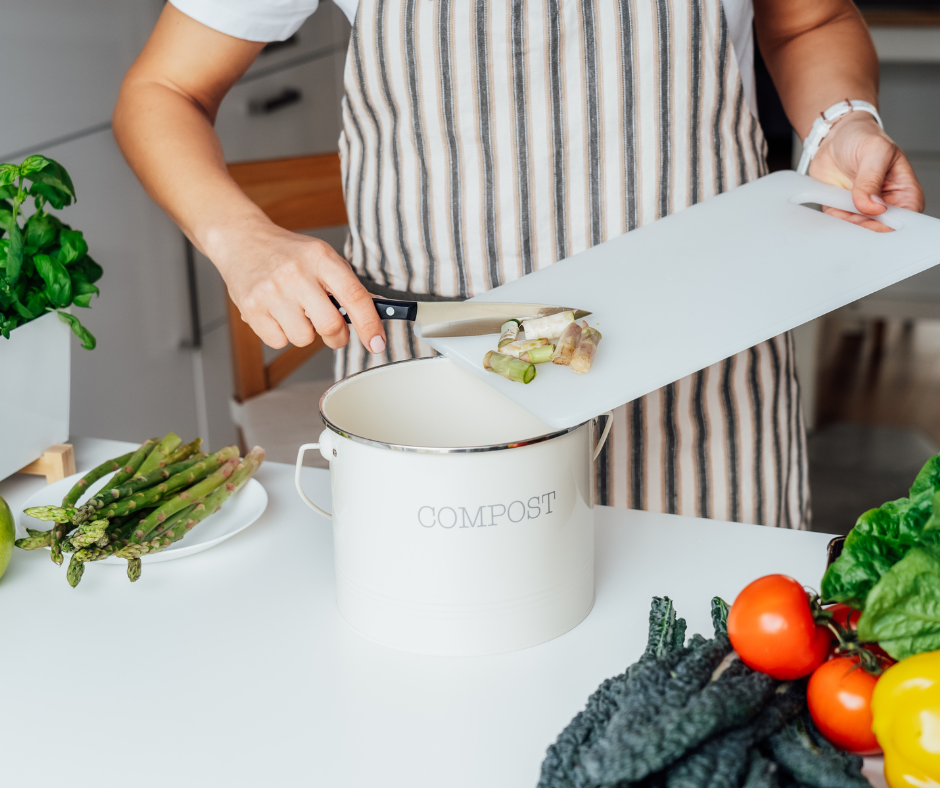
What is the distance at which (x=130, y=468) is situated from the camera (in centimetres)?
91

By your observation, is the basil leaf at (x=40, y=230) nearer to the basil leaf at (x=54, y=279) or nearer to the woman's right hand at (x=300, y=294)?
the basil leaf at (x=54, y=279)

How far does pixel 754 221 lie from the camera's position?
0.89 meters

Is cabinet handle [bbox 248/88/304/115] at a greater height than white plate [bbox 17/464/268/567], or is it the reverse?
cabinet handle [bbox 248/88/304/115]

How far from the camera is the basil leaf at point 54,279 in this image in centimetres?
94

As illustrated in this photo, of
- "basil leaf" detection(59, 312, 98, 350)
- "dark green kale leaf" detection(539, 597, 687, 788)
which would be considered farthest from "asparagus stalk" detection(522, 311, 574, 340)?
"basil leaf" detection(59, 312, 98, 350)

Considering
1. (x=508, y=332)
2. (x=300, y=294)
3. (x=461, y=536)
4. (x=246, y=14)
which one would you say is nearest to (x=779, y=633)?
(x=461, y=536)

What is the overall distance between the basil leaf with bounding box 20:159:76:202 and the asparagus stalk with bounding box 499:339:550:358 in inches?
20.0

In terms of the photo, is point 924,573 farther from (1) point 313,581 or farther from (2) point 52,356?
(2) point 52,356

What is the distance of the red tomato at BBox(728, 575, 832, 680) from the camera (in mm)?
554

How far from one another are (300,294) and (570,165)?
37cm

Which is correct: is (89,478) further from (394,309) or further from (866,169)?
(866,169)

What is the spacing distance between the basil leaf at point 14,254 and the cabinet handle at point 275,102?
123 cm

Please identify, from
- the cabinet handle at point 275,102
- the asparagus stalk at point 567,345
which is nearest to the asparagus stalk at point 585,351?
the asparagus stalk at point 567,345

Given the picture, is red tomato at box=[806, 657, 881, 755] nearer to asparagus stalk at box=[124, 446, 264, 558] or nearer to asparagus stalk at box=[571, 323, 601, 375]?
asparagus stalk at box=[571, 323, 601, 375]
